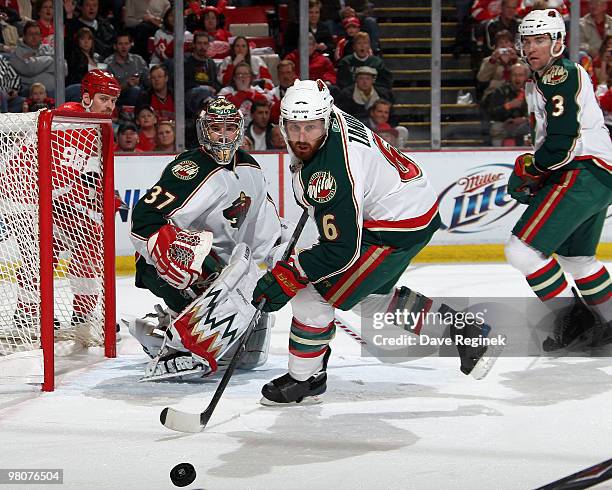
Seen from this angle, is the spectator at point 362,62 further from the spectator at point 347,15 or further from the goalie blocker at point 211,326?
the goalie blocker at point 211,326

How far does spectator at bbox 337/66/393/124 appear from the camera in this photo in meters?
6.60

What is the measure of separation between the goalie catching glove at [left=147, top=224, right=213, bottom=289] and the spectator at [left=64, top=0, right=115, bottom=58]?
2995mm

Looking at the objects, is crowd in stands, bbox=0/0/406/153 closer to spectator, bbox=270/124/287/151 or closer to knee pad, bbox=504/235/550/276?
spectator, bbox=270/124/287/151

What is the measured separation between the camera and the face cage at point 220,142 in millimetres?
3566

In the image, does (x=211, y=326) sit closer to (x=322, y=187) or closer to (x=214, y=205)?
(x=214, y=205)

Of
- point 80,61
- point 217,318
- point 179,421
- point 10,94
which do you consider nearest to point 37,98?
point 10,94

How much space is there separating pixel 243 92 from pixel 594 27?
6.99 ft

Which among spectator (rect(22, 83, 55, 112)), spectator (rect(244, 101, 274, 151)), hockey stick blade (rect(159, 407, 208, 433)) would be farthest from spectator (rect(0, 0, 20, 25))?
hockey stick blade (rect(159, 407, 208, 433))

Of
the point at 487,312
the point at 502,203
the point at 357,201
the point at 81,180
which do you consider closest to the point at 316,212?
the point at 357,201

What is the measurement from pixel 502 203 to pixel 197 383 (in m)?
3.36

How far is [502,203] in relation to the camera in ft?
21.0

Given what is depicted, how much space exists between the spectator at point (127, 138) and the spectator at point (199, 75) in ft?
1.12

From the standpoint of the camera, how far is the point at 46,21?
20.1 feet

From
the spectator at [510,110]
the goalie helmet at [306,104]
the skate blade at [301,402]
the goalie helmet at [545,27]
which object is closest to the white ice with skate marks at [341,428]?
the skate blade at [301,402]
